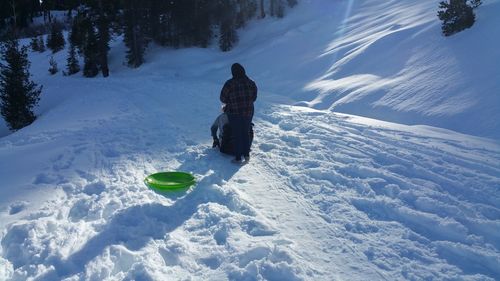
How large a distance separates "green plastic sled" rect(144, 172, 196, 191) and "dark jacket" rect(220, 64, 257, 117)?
1.67 m

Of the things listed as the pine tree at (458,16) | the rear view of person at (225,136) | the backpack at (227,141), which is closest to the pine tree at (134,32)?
the pine tree at (458,16)

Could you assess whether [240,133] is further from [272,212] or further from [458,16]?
[458,16]

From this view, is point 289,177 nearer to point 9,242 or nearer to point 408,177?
point 408,177

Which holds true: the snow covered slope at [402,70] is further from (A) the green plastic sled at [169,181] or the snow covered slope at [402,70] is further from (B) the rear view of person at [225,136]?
(A) the green plastic sled at [169,181]

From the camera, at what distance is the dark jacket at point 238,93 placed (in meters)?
6.80

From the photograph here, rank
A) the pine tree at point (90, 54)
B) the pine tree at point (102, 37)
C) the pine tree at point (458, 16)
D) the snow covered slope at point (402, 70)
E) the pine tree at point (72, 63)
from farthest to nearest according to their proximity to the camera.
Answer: the pine tree at point (72, 63)
the pine tree at point (90, 54)
the pine tree at point (102, 37)
the pine tree at point (458, 16)
the snow covered slope at point (402, 70)

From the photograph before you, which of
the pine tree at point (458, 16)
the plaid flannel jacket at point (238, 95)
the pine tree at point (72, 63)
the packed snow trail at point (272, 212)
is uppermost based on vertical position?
the pine tree at point (458, 16)

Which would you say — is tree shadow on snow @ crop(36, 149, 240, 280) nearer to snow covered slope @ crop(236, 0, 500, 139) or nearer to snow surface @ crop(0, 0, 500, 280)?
snow surface @ crop(0, 0, 500, 280)

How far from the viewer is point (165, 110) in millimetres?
10930

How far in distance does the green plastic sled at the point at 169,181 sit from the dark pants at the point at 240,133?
1.30 m

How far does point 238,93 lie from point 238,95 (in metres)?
0.03

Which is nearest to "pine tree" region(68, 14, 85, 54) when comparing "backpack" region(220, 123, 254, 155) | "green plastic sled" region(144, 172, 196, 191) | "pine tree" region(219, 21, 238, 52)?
"pine tree" region(219, 21, 238, 52)

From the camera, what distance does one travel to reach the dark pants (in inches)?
267

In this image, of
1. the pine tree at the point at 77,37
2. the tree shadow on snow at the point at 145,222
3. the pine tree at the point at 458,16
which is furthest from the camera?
the pine tree at the point at 77,37
